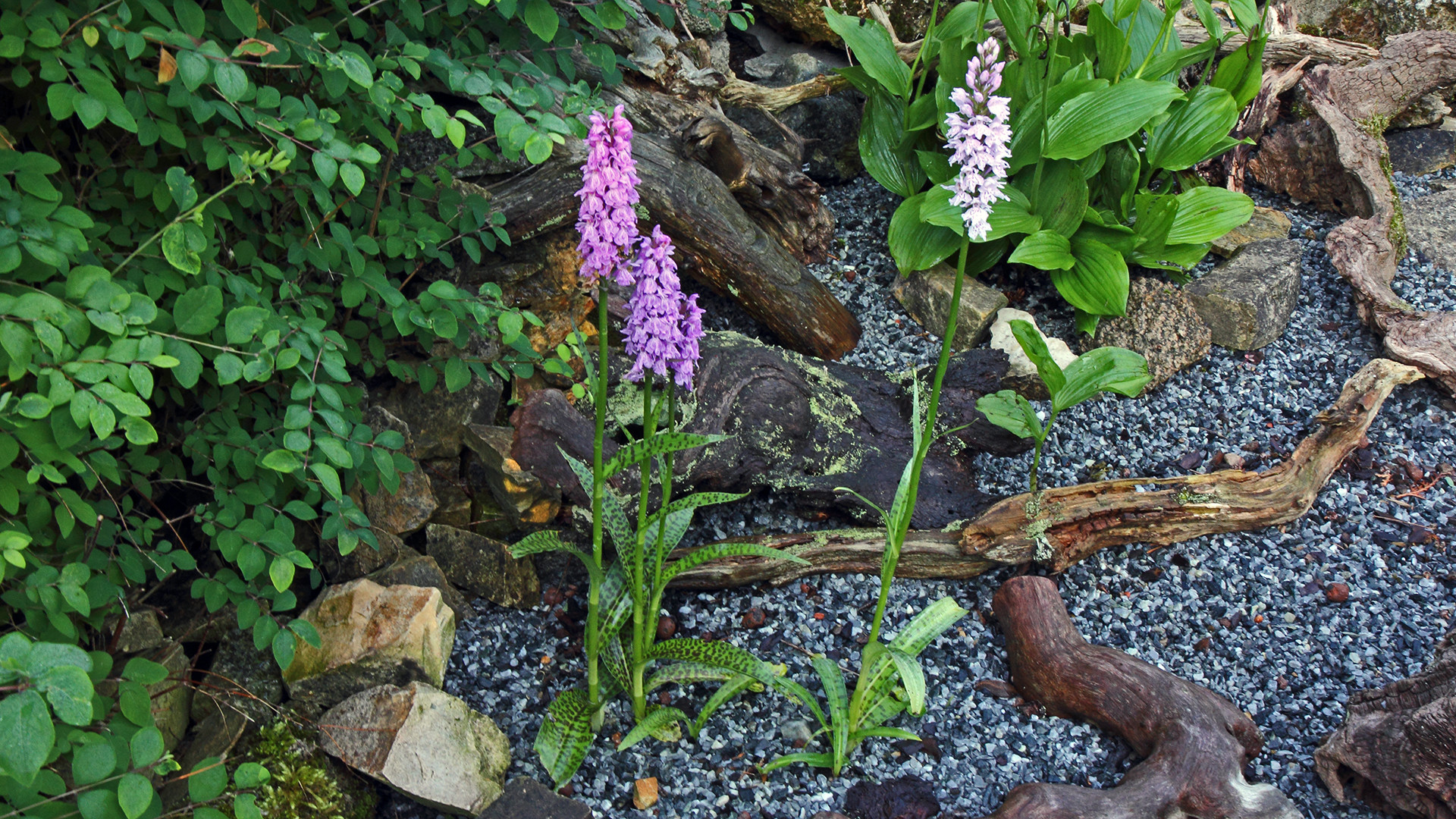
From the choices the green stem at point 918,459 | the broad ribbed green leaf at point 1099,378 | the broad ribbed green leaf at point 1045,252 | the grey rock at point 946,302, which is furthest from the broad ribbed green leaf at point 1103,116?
the green stem at point 918,459

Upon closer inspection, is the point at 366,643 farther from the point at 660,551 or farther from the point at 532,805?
the point at 660,551

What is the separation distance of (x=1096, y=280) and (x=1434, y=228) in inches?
81.2

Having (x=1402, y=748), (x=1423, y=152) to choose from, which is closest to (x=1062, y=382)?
(x=1402, y=748)

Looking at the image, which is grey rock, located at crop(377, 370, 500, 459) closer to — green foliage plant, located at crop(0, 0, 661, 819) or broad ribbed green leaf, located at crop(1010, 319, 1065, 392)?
green foliage plant, located at crop(0, 0, 661, 819)

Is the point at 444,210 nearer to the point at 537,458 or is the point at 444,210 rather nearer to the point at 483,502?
the point at 537,458

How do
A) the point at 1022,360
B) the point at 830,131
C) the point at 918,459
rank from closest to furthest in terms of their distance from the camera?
the point at 918,459, the point at 1022,360, the point at 830,131

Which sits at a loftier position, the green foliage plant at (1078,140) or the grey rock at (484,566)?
the green foliage plant at (1078,140)

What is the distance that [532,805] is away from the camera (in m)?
2.16

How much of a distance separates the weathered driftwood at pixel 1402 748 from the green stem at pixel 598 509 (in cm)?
187

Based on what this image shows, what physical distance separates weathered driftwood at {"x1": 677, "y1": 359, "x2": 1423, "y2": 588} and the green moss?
1.04 meters

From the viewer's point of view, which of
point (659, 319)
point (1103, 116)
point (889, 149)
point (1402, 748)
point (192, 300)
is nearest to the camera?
point (192, 300)

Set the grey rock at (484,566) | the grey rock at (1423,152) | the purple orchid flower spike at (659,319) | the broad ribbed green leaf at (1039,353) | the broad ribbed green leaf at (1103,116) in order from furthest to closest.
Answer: the grey rock at (1423,152) < the broad ribbed green leaf at (1103,116) < the broad ribbed green leaf at (1039,353) < the grey rock at (484,566) < the purple orchid flower spike at (659,319)

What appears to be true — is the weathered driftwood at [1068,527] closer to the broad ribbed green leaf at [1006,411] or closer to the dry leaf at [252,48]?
the broad ribbed green leaf at [1006,411]

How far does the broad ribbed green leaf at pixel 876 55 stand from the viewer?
389 cm
